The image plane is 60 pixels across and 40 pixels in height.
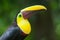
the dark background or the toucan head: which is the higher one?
the dark background

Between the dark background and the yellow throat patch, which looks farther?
the dark background

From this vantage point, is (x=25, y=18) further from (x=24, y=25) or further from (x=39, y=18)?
(x=39, y=18)

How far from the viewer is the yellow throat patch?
434 centimetres

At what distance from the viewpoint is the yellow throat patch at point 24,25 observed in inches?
171

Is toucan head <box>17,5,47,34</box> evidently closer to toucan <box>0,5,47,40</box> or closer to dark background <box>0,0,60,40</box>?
toucan <box>0,5,47,40</box>

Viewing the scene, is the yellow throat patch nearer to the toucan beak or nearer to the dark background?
the toucan beak

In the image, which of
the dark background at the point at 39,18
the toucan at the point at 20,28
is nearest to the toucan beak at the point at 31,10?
the toucan at the point at 20,28

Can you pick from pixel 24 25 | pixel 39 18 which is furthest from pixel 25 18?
pixel 39 18

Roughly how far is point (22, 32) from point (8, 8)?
122 centimetres

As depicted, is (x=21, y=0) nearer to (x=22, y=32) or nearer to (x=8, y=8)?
(x=8, y=8)

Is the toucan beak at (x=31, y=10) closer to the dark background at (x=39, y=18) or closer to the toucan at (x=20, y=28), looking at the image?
the toucan at (x=20, y=28)

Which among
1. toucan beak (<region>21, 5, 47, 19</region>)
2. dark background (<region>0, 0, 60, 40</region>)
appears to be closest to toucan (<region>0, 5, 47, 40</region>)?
toucan beak (<region>21, 5, 47, 19</region>)

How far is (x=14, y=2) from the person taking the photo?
5598 millimetres

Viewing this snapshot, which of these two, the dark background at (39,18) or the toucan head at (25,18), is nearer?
the toucan head at (25,18)
